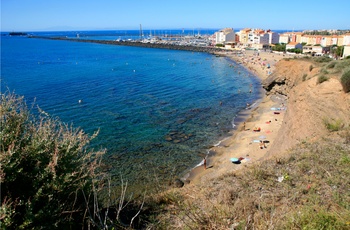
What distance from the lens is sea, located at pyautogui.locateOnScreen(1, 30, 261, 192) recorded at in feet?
Result: 59.1

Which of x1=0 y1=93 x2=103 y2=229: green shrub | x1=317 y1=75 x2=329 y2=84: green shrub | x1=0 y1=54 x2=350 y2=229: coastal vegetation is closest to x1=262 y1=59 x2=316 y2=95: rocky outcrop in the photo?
x1=317 y1=75 x2=329 y2=84: green shrub

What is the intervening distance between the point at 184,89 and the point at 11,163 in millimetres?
37280

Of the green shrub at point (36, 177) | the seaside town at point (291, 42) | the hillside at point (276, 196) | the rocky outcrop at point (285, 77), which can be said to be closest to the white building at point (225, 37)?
the seaside town at point (291, 42)

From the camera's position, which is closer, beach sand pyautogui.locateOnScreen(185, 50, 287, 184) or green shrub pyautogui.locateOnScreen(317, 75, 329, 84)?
beach sand pyautogui.locateOnScreen(185, 50, 287, 184)

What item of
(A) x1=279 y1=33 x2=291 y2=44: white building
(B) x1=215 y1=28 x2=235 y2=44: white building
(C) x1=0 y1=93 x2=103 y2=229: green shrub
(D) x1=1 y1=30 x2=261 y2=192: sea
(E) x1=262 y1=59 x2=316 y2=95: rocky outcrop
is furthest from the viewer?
(B) x1=215 y1=28 x2=235 y2=44: white building

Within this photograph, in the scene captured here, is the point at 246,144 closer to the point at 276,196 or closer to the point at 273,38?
the point at 276,196

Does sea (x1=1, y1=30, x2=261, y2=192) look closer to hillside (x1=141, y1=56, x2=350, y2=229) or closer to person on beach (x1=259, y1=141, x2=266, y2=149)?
hillside (x1=141, y1=56, x2=350, y2=229)

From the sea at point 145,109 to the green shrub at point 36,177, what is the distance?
0.79 m

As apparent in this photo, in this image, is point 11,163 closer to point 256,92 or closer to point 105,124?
point 105,124

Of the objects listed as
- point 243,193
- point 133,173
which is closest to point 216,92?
point 133,173

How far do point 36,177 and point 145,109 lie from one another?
2545 cm

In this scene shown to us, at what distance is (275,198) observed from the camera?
A: 21.6 ft

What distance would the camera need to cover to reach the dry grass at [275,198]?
4793mm

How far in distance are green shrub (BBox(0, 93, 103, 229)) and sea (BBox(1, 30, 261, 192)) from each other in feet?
2.60
